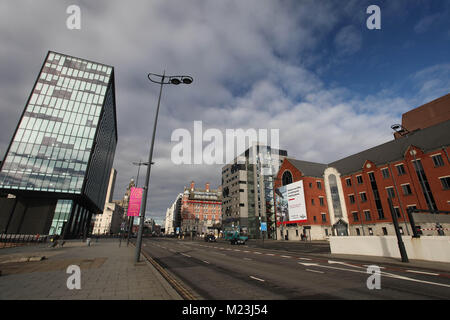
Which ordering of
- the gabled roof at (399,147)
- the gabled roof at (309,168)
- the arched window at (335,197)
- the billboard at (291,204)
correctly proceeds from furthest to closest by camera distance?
the gabled roof at (309,168), the billboard at (291,204), the arched window at (335,197), the gabled roof at (399,147)

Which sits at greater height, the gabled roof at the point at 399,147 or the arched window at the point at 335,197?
the gabled roof at the point at 399,147

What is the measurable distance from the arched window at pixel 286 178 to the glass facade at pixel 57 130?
2079 inches

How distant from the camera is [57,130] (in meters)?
51.1

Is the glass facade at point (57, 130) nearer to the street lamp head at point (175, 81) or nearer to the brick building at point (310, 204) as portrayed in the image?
the street lamp head at point (175, 81)

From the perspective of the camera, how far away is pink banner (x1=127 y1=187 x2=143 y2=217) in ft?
48.1

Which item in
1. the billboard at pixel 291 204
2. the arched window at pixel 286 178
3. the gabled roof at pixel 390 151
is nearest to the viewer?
the gabled roof at pixel 390 151

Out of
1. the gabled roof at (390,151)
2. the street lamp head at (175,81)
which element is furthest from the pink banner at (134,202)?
the gabled roof at (390,151)

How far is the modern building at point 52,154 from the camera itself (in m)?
47.1

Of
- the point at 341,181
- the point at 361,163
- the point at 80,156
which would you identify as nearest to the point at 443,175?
the point at 361,163

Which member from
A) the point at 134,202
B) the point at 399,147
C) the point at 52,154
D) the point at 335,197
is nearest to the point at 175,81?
the point at 134,202

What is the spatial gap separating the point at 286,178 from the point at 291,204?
818cm
